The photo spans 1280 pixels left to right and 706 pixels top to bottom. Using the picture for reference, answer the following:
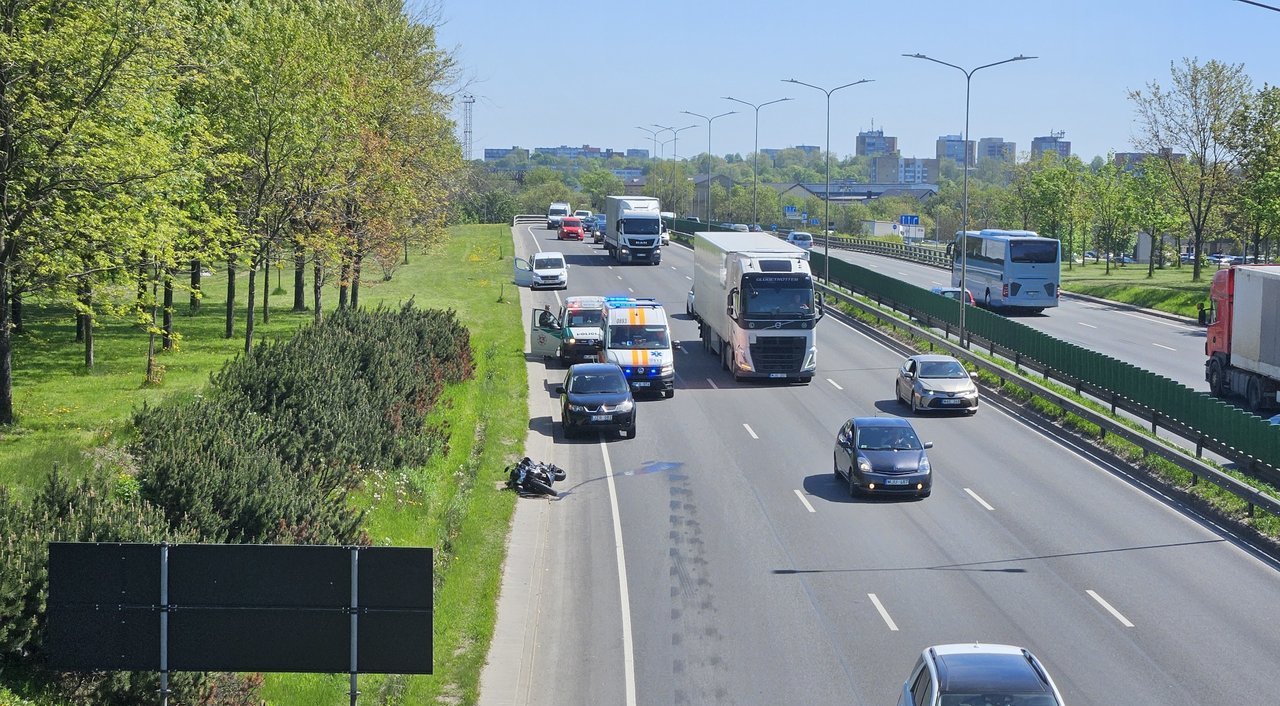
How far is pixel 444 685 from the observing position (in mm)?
16109

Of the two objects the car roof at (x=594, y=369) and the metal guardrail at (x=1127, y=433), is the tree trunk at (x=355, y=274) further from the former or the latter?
the metal guardrail at (x=1127, y=433)

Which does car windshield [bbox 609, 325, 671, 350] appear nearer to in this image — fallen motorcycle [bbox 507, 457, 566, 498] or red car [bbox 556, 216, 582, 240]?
fallen motorcycle [bbox 507, 457, 566, 498]

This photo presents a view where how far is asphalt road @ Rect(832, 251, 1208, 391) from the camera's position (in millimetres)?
43406

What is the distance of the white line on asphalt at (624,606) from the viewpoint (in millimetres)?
16397

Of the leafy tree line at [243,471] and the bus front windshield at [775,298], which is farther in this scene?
the bus front windshield at [775,298]

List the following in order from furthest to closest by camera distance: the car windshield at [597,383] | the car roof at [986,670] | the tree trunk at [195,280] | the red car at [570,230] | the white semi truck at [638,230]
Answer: the red car at [570,230]
the white semi truck at [638,230]
the tree trunk at [195,280]
the car windshield at [597,383]
the car roof at [986,670]

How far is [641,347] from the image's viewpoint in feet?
127

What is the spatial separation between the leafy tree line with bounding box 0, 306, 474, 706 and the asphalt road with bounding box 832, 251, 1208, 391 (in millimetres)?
23926

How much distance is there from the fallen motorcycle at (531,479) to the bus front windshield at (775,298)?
13929 millimetres

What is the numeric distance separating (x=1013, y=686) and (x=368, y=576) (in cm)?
604

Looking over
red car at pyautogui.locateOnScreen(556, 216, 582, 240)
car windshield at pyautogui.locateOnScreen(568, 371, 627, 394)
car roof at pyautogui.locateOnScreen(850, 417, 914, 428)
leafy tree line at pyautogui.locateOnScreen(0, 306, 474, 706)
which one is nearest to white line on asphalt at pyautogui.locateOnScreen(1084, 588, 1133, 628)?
car roof at pyautogui.locateOnScreen(850, 417, 914, 428)

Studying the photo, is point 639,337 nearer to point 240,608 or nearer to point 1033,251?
point 1033,251

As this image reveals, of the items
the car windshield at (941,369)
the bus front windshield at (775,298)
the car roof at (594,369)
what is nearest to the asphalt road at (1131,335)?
the car windshield at (941,369)

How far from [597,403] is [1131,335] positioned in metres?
28.3
